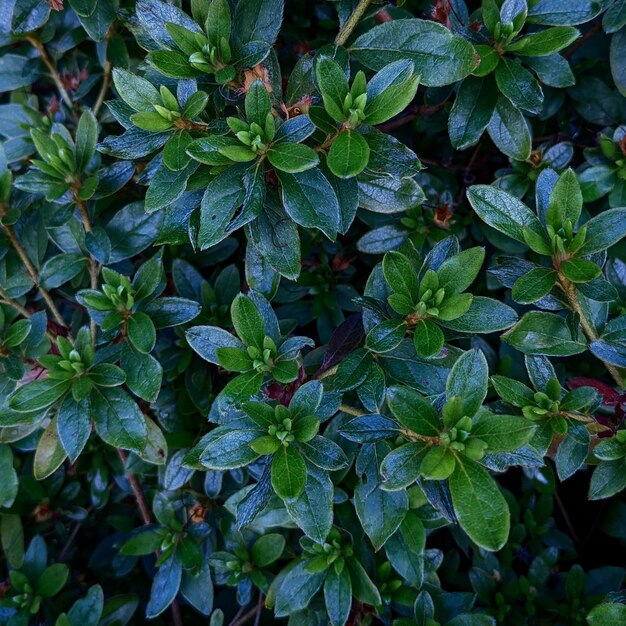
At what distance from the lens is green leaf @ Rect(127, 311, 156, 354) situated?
137cm

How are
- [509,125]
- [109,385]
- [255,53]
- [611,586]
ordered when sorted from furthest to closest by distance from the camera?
1. [611,586]
2. [509,125]
3. [109,385]
4. [255,53]

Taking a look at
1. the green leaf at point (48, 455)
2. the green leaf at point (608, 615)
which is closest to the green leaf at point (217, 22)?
the green leaf at point (48, 455)

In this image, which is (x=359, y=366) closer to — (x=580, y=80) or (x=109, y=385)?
(x=109, y=385)

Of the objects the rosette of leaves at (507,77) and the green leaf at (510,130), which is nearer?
the rosette of leaves at (507,77)

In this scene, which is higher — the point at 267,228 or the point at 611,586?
the point at 267,228

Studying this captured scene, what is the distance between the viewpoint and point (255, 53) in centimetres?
125

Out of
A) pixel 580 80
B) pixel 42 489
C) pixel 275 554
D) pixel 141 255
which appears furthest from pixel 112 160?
pixel 580 80

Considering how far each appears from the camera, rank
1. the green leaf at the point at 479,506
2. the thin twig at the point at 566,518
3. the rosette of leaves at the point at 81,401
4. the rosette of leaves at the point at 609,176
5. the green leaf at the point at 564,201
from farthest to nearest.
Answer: the thin twig at the point at 566,518
the rosette of leaves at the point at 609,176
the rosette of leaves at the point at 81,401
the green leaf at the point at 564,201
the green leaf at the point at 479,506

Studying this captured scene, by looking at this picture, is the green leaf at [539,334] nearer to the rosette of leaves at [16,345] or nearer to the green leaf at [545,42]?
the green leaf at [545,42]

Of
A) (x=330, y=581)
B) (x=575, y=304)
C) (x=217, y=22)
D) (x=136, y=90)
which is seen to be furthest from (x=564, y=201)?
(x=330, y=581)

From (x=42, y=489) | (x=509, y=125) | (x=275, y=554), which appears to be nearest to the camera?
(x=509, y=125)

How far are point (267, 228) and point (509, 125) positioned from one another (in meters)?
0.64

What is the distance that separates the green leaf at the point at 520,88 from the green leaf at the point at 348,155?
1.39 feet

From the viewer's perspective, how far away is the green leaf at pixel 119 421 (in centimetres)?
138
